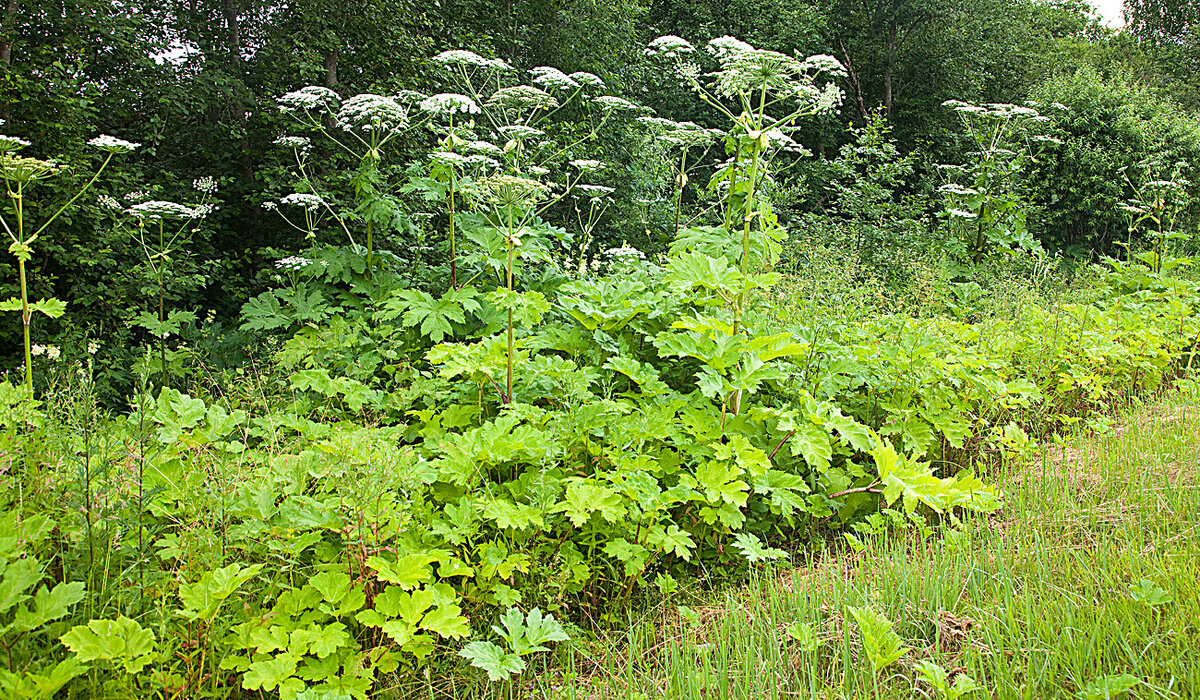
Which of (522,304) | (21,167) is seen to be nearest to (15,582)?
(522,304)

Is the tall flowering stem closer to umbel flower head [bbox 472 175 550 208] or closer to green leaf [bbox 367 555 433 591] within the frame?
umbel flower head [bbox 472 175 550 208]

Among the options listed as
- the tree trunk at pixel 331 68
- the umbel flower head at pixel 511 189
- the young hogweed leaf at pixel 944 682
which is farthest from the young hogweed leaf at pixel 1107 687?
the tree trunk at pixel 331 68

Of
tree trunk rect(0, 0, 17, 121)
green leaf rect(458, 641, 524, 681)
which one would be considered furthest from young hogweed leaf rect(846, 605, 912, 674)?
tree trunk rect(0, 0, 17, 121)

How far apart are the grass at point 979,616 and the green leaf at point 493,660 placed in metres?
0.17

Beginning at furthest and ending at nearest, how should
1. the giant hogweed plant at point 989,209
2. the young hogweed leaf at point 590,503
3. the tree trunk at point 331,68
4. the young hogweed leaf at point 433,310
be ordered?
1. the giant hogweed plant at point 989,209
2. the tree trunk at point 331,68
3. the young hogweed leaf at point 433,310
4. the young hogweed leaf at point 590,503

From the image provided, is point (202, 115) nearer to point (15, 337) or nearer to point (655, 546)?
point (15, 337)

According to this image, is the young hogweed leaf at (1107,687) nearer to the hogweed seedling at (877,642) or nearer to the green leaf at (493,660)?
the hogweed seedling at (877,642)

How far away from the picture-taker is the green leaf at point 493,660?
1.73 metres

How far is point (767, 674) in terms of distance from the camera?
1.83 meters

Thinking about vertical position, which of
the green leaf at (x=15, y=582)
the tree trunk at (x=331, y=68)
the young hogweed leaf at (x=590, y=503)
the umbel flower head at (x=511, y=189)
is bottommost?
the young hogweed leaf at (x=590, y=503)

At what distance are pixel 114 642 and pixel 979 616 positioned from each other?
2.20m

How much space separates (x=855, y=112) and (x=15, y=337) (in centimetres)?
1592

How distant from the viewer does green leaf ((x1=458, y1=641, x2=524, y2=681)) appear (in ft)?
5.66

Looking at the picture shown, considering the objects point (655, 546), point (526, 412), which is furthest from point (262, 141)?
point (655, 546)
